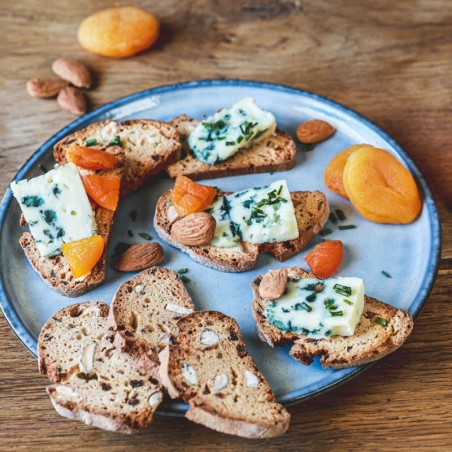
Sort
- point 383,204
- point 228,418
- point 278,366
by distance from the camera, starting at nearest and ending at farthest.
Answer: point 228,418, point 278,366, point 383,204

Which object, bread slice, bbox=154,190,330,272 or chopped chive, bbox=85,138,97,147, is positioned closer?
bread slice, bbox=154,190,330,272

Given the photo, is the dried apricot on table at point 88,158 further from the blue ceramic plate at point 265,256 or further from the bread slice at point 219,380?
the bread slice at point 219,380

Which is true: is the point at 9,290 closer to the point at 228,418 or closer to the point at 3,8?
the point at 228,418

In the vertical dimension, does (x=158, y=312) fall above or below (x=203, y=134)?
below

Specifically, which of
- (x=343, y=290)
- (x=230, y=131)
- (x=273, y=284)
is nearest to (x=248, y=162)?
(x=230, y=131)

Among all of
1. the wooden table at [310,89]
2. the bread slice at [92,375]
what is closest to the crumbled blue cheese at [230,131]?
the wooden table at [310,89]

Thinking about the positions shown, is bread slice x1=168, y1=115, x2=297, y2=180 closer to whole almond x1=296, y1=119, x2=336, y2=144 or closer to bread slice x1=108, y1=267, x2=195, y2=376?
whole almond x1=296, y1=119, x2=336, y2=144

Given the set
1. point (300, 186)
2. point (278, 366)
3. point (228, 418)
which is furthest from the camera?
point (300, 186)

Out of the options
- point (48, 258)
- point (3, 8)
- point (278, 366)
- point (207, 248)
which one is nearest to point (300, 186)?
point (207, 248)

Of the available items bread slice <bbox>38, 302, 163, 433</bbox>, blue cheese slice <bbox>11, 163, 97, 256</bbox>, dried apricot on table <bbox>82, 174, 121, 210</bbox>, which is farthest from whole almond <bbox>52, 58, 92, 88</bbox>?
bread slice <bbox>38, 302, 163, 433</bbox>
